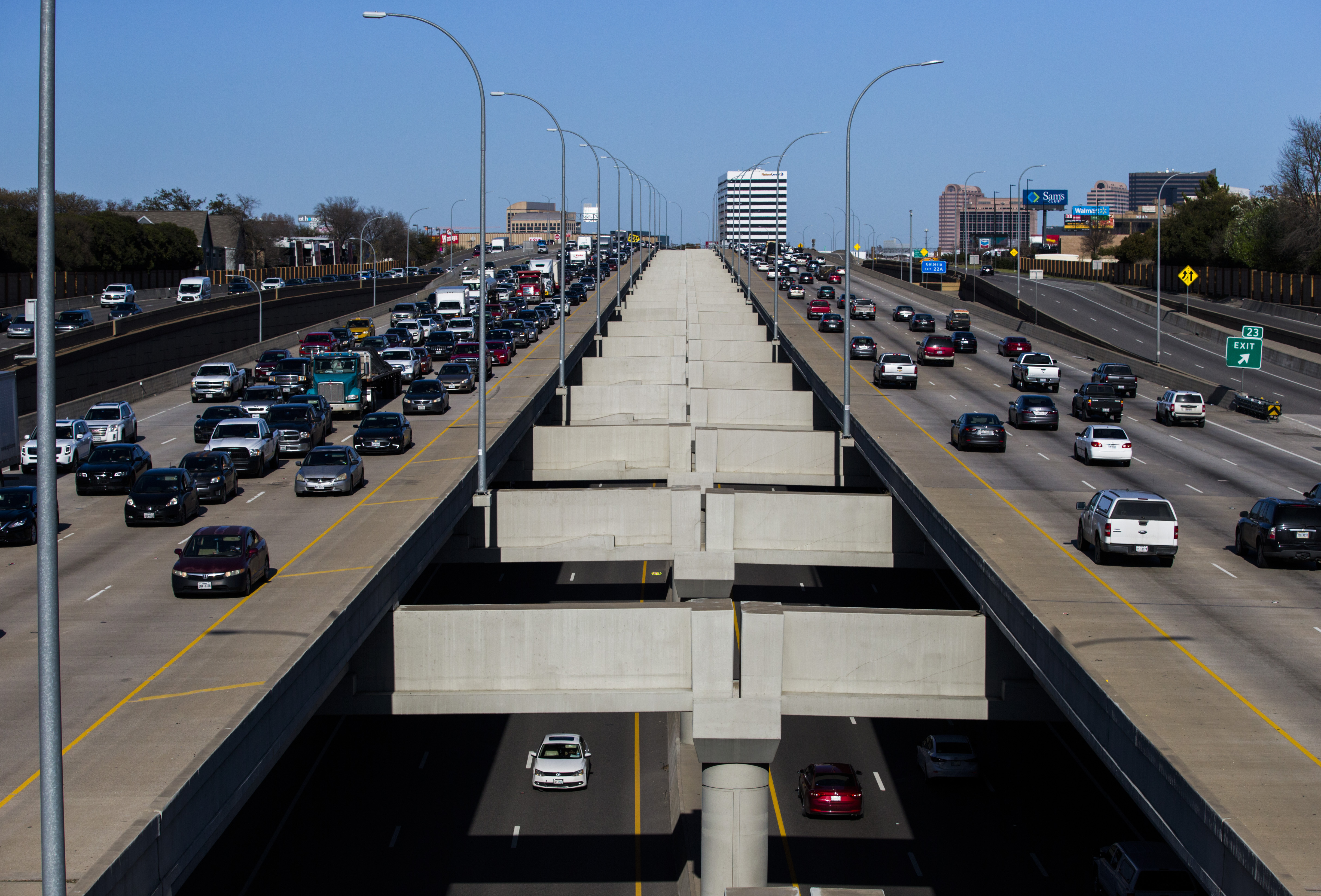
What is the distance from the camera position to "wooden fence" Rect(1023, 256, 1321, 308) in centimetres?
9550

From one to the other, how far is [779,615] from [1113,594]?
6.37 meters

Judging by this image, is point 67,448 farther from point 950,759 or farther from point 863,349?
point 863,349

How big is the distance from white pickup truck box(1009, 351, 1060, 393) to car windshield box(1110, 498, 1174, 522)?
117 feet

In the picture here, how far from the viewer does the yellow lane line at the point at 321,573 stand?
82.1 feet

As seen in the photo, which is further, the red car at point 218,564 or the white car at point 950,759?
the white car at point 950,759

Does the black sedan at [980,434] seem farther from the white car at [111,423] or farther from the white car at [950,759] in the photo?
the white car at [111,423]

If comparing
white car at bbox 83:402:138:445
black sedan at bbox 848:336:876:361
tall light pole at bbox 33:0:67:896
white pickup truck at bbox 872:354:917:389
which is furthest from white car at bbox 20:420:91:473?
black sedan at bbox 848:336:876:361

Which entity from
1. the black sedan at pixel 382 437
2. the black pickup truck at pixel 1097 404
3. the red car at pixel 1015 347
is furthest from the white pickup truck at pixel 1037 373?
the black sedan at pixel 382 437

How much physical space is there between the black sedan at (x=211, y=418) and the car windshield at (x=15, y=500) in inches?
514

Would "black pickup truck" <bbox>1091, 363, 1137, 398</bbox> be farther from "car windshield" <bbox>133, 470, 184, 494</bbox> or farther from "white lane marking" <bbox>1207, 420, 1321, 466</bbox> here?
"car windshield" <bbox>133, 470, 184, 494</bbox>

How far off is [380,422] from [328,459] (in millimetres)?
6820

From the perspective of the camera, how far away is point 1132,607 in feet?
74.1

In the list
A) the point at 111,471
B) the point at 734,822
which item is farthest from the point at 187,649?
the point at 111,471

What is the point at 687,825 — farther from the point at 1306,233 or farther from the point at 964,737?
the point at 1306,233
